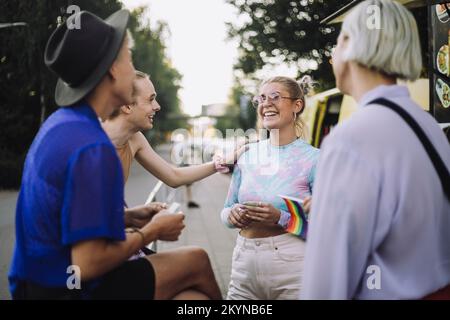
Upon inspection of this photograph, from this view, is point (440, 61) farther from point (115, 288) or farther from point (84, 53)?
point (115, 288)

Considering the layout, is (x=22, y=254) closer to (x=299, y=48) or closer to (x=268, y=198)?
(x=268, y=198)

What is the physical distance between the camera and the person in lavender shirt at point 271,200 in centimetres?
238

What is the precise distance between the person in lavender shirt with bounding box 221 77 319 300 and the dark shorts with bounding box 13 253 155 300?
752 mm

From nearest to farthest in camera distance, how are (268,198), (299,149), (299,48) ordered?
(268,198) < (299,149) < (299,48)

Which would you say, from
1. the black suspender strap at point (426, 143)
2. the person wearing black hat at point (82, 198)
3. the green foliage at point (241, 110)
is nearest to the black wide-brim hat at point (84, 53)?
the person wearing black hat at point (82, 198)

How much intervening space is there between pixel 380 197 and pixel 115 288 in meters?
0.85

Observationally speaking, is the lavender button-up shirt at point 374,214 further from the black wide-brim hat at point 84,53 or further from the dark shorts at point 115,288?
the black wide-brim hat at point 84,53

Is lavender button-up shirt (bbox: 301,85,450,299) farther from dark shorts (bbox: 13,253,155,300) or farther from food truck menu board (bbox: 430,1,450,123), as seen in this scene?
food truck menu board (bbox: 430,1,450,123)

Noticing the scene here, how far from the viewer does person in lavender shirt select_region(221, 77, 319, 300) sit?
2385 mm

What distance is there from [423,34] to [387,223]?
8215 millimetres

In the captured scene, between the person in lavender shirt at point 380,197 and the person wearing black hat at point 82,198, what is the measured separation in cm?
52
